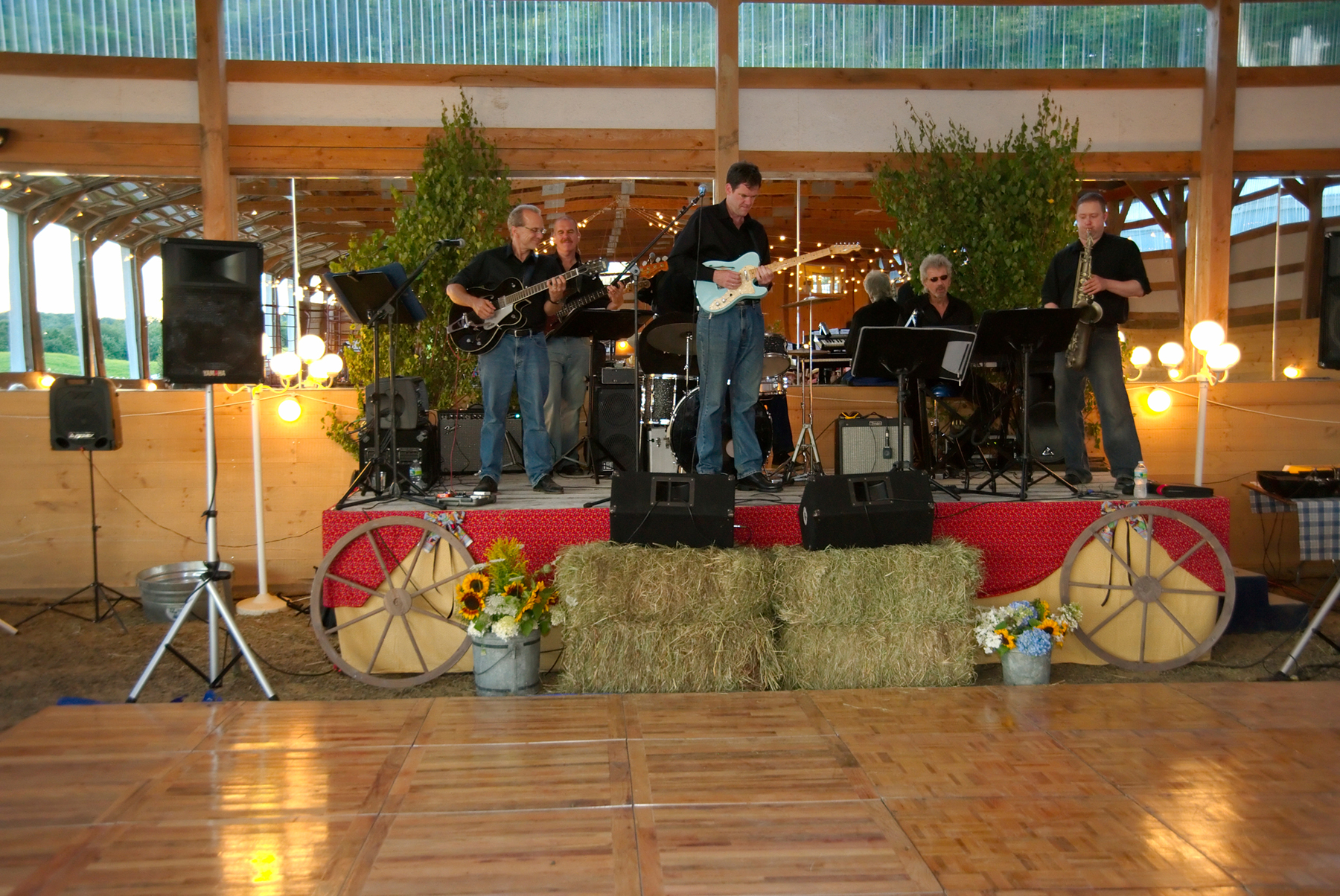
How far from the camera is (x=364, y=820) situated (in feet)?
9.05

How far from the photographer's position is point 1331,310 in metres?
4.64

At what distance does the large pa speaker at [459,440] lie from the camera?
20.9 ft

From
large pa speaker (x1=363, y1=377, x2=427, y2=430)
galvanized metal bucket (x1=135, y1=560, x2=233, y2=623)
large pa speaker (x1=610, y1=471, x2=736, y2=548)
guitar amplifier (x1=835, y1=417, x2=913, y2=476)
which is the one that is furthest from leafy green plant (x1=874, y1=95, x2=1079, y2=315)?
galvanized metal bucket (x1=135, y1=560, x2=233, y2=623)

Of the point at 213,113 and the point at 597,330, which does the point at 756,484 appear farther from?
the point at 213,113

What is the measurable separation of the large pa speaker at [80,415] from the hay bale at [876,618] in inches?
163

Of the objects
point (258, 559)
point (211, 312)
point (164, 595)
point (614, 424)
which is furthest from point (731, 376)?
point (164, 595)

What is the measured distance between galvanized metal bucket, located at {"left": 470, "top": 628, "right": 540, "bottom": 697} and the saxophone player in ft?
9.79

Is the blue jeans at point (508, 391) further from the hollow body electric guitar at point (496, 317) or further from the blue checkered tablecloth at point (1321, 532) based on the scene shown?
the blue checkered tablecloth at point (1321, 532)

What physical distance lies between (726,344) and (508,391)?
48.0 inches

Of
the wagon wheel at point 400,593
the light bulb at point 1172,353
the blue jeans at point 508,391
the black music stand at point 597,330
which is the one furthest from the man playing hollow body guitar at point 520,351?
the light bulb at point 1172,353

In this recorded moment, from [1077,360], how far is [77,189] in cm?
683

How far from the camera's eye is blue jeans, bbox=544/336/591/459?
6.07m

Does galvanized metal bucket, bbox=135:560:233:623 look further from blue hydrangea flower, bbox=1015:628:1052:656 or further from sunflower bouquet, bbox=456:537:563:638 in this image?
blue hydrangea flower, bbox=1015:628:1052:656

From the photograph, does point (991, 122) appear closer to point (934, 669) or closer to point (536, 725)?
point (934, 669)
